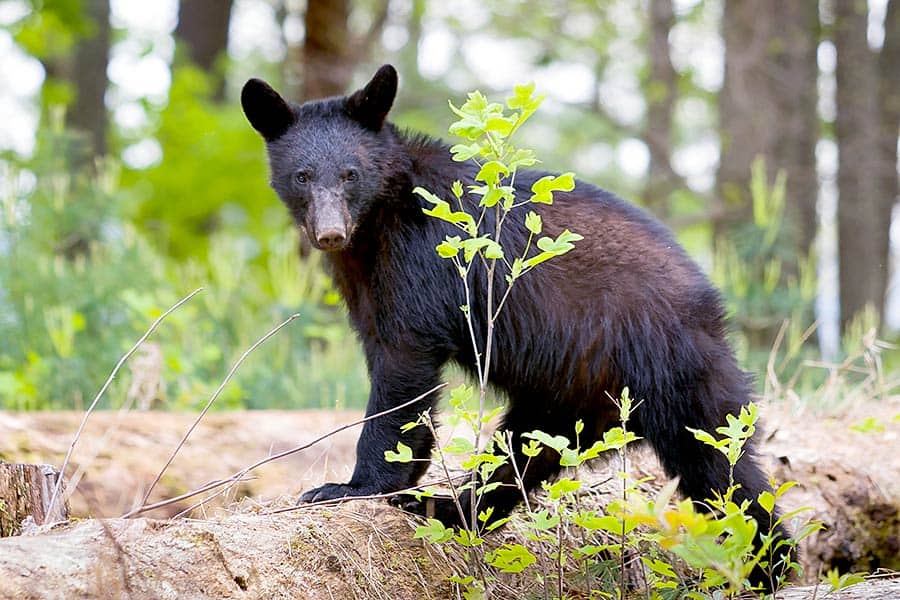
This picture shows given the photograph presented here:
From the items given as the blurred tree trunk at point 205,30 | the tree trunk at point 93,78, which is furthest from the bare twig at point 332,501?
the blurred tree trunk at point 205,30

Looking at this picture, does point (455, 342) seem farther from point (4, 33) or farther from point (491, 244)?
point (4, 33)

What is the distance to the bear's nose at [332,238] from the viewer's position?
12.1ft

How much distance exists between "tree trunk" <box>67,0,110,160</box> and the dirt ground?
8071 millimetres

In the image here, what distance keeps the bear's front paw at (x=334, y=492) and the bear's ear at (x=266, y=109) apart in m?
1.48

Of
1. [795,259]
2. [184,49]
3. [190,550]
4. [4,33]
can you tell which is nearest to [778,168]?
[795,259]

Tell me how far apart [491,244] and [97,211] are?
6.88 meters

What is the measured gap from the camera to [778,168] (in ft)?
30.2

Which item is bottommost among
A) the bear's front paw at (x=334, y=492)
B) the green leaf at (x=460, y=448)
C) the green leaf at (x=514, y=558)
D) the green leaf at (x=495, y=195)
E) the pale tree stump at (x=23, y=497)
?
the green leaf at (x=514, y=558)

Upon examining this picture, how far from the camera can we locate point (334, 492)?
3752mm

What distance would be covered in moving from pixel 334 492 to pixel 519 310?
3.16 ft

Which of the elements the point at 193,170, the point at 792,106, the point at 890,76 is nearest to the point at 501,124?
the point at 792,106

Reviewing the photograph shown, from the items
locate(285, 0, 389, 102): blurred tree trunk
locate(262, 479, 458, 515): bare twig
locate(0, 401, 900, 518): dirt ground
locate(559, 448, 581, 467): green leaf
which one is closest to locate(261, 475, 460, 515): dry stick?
locate(262, 479, 458, 515): bare twig

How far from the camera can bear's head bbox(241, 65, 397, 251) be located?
13.0ft

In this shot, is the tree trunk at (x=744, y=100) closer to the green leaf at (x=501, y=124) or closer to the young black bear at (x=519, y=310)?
the young black bear at (x=519, y=310)
